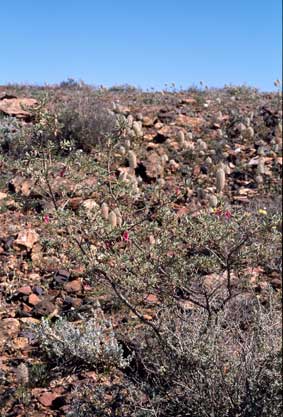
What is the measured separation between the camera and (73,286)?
436 cm

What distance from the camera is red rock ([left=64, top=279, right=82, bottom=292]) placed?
14.3 feet

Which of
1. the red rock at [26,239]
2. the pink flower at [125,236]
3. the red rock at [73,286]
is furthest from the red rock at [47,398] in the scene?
the red rock at [26,239]

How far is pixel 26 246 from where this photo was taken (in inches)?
191

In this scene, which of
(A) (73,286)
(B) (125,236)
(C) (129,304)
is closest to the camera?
(C) (129,304)

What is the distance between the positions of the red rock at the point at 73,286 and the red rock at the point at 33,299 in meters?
0.25

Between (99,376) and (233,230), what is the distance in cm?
114

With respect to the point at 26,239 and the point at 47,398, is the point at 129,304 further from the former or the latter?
the point at 26,239

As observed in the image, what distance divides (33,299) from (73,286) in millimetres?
335

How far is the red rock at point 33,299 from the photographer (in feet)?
13.5

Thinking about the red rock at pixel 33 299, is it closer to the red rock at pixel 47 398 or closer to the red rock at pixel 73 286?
the red rock at pixel 73 286

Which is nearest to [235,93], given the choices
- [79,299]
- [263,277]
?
[263,277]

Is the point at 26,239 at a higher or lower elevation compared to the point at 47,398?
higher

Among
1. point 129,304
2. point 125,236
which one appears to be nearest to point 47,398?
point 129,304

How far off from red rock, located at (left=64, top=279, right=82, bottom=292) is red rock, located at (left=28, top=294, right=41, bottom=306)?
0.25 meters
